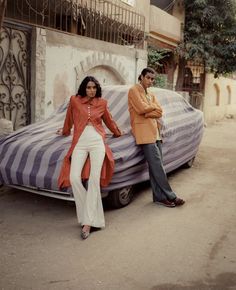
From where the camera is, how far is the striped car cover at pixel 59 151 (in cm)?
470

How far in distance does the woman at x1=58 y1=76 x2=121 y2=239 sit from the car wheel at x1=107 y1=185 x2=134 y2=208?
1.65 feet

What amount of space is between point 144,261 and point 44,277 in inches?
35.0

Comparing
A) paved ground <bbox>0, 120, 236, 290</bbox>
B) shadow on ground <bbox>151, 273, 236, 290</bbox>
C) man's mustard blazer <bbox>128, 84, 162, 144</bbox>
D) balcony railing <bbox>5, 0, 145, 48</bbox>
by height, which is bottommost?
shadow on ground <bbox>151, 273, 236, 290</bbox>

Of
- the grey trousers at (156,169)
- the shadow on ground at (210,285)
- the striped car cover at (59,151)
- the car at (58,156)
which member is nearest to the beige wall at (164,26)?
the striped car cover at (59,151)

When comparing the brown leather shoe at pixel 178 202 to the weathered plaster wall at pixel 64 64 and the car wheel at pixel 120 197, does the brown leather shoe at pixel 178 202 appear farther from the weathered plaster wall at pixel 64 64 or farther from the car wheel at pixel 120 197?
the weathered plaster wall at pixel 64 64

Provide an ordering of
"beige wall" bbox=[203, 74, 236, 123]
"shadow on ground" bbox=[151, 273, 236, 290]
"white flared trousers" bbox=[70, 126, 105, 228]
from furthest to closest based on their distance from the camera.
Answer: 1. "beige wall" bbox=[203, 74, 236, 123]
2. "white flared trousers" bbox=[70, 126, 105, 228]
3. "shadow on ground" bbox=[151, 273, 236, 290]

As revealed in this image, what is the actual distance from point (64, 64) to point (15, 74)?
4.33ft

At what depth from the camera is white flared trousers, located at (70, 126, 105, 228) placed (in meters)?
4.24

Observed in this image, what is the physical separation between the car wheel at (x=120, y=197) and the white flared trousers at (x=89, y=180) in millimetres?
607

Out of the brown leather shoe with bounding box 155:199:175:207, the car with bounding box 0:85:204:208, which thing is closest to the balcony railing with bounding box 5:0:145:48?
the car with bounding box 0:85:204:208

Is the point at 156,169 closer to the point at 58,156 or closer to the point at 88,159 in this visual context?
the point at 88,159

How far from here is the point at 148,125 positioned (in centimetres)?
507

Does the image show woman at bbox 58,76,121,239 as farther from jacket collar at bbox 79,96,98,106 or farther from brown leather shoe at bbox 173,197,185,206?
brown leather shoe at bbox 173,197,185,206

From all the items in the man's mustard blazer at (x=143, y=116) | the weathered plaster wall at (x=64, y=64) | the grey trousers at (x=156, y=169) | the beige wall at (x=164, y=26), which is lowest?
the grey trousers at (x=156, y=169)
